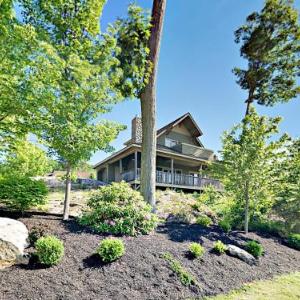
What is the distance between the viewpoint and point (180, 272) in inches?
176

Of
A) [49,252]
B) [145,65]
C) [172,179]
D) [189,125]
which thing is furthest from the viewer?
[189,125]

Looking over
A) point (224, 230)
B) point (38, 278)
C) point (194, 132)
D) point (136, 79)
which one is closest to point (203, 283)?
point (38, 278)

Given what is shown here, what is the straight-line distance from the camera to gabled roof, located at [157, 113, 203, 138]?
20.9 m

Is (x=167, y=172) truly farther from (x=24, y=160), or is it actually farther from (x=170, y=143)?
(x=24, y=160)

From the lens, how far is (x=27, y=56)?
5.07 m

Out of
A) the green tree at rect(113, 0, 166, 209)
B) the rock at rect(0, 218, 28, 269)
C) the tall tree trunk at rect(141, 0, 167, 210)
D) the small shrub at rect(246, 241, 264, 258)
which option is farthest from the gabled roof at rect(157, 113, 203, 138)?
the rock at rect(0, 218, 28, 269)

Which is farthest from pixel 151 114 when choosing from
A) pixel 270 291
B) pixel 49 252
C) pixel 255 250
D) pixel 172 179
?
pixel 172 179

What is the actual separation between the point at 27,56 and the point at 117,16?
20.6ft

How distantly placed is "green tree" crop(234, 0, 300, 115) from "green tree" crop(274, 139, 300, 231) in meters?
6.41

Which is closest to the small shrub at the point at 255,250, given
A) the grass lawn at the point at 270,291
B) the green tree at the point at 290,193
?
the grass lawn at the point at 270,291

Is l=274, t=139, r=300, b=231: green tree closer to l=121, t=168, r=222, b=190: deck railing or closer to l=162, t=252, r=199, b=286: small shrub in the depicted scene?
l=162, t=252, r=199, b=286: small shrub

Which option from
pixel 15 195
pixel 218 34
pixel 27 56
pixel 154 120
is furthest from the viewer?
pixel 218 34

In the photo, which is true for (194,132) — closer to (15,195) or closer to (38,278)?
(15,195)

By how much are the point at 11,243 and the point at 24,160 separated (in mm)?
4699
